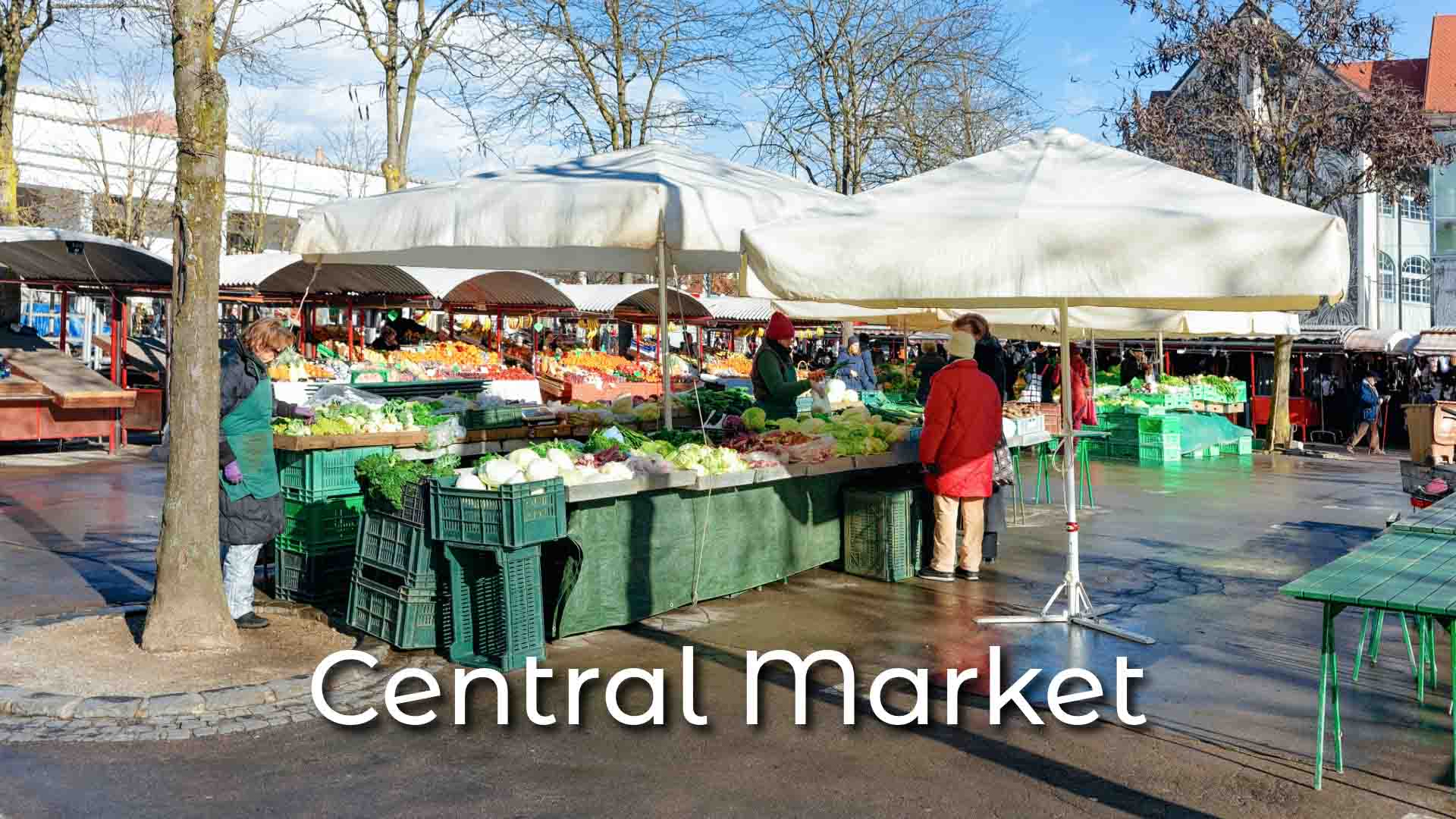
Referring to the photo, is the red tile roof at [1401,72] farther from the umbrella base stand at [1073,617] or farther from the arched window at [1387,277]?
the umbrella base stand at [1073,617]

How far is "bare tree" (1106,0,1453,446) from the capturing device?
21.0 m

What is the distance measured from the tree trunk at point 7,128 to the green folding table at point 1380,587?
874 inches

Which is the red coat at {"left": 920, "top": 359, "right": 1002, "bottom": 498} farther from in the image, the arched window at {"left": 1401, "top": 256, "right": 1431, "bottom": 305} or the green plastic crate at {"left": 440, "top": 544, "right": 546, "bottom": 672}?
the arched window at {"left": 1401, "top": 256, "right": 1431, "bottom": 305}

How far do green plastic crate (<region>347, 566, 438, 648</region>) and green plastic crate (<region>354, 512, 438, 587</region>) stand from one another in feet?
0.18

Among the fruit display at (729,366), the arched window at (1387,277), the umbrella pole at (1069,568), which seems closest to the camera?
the umbrella pole at (1069,568)

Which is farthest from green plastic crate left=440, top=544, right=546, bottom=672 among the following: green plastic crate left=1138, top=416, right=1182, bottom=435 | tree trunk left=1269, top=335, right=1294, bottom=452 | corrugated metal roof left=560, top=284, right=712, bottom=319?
corrugated metal roof left=560, top=284, right=712, bottom=319

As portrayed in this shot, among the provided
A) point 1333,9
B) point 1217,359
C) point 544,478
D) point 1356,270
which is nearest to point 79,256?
point 544,478

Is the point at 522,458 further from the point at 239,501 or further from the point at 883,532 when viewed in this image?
the point at 883,532

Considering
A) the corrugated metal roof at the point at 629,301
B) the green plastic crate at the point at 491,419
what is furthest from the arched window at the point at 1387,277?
the green plastic crate at the point at 491,419

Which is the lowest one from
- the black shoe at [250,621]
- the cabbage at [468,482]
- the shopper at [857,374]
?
the black shoe at [250,621]

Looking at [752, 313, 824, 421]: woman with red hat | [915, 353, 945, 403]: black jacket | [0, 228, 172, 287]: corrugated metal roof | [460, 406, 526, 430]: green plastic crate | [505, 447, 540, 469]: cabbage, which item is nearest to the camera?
[505, 447, 540, 469]: cabbage

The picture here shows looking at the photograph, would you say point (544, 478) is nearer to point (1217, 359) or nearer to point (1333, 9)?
point (1333, 9)

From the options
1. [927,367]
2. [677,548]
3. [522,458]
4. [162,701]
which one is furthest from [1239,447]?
[162,701]

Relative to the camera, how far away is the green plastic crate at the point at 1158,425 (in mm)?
18219
